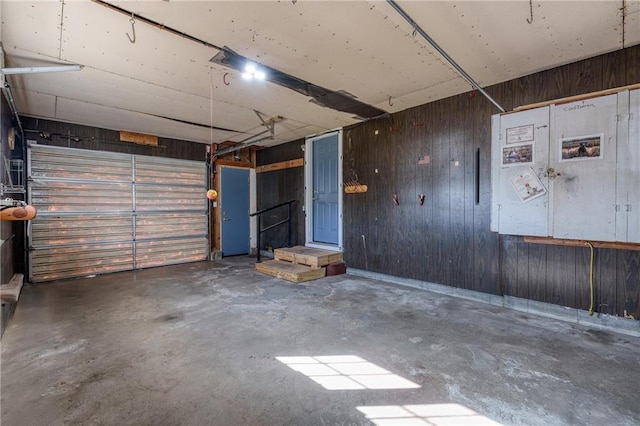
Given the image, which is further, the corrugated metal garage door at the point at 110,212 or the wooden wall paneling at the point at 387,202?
the corrugated metal garage door at the point at 110,212

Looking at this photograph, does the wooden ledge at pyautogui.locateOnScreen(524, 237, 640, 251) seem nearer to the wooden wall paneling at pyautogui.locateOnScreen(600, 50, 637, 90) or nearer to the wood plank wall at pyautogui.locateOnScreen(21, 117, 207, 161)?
the wooden wall paneling at pyautogui.locateOnScreen(600, 50, 637, 90)

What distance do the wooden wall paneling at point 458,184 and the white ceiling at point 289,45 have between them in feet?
0.96

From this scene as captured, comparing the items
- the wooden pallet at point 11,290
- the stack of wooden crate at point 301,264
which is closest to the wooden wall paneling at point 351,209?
the stack of wooden crate at point 301,264

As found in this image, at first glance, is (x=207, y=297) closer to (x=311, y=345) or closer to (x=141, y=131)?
(x=311, y=345)

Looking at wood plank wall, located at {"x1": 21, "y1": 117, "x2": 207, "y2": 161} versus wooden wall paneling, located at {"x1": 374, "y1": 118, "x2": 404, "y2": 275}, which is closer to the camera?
wooden wall paneling, located at {"x1": 374, "y1": 118, "x2": 404, "y2": 275}

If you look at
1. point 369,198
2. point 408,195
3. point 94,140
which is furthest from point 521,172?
point 94,140

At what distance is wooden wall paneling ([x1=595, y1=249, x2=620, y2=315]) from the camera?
9.45ft

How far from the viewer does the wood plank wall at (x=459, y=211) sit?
2945 millimetres

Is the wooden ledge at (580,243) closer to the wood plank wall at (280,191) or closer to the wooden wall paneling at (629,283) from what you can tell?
the wooden wall paneling at (629,283)

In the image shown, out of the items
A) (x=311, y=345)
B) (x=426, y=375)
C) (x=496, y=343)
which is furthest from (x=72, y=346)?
(x=496, y=343)

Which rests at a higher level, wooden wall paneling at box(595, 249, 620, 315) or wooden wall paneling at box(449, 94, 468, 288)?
wooden wall paneling at box(449, 94, 468, 288)

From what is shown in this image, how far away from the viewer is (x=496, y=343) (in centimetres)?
259

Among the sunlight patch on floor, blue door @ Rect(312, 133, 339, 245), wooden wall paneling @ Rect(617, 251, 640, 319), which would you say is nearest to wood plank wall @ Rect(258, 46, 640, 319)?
wooden wall paneling @ Rect(617, 251, 640, 319)

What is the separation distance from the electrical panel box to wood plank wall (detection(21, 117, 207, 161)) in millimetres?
5917
